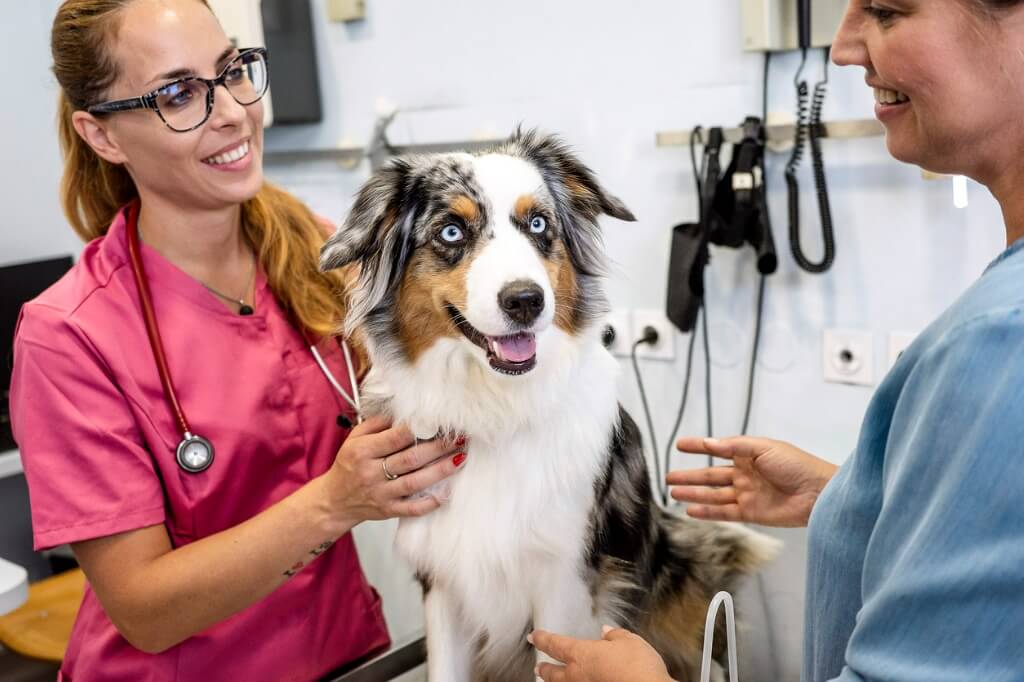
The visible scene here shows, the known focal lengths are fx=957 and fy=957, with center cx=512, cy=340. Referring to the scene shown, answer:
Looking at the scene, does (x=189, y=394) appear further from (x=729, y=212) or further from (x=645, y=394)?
(x=645, y=394)

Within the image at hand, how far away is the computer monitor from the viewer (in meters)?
3.13

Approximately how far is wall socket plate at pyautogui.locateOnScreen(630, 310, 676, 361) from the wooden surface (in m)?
1.59

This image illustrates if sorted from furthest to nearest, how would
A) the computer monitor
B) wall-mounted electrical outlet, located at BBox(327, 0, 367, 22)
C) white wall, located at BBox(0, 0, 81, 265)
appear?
white wall, located at BBox(0, 0, 81, 265)
the computer monitor
wall-mounted electrical outlet, located at BBox(327, 0, 367, 22)

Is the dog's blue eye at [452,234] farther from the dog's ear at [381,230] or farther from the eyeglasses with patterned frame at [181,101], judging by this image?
the eyeglasses with patterned frame at [181,101]

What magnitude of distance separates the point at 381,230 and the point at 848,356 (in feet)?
4.25

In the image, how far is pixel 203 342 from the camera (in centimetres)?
150

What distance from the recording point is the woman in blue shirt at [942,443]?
0.61m

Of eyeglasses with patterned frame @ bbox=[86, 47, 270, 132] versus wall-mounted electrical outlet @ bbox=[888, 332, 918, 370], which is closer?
eyeglasses with patterned frame @ bbox=[86, 47, 270, 132]

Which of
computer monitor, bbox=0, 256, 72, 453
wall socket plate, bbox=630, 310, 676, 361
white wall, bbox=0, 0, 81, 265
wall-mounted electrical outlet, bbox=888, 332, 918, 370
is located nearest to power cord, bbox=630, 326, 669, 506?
wall socket plate, bbox=630, 310, 676, 361

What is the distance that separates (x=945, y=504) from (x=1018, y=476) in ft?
0.16

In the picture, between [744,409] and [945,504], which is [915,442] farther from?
[744,409]

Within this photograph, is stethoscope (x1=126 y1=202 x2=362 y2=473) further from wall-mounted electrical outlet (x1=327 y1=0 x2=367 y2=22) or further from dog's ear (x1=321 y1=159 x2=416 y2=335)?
wall-mounted electrical outlet (x1=327 y1=0 x2=367 y2=22)

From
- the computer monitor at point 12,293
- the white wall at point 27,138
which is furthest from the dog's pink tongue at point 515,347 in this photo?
the white wall at point 27,138

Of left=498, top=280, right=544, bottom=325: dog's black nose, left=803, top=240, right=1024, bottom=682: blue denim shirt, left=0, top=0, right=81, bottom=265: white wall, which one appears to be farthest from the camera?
left=0, top=0, right=81, bottom=265: white wall
